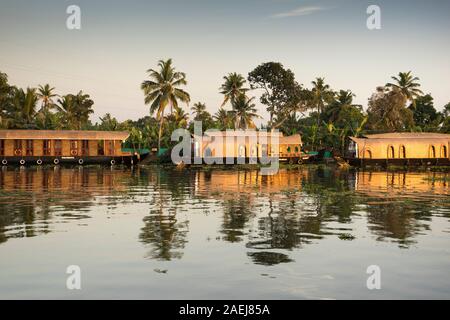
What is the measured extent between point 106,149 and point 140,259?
158ft

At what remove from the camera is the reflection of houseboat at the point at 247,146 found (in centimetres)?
5603

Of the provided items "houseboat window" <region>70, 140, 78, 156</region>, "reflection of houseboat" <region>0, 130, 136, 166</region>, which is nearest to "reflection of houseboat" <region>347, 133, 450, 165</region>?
"reflection of houseboat" <region>0, 130, 136, 166</region>

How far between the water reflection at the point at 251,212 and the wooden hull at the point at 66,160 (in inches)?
1149

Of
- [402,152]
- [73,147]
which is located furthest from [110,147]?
[402,152]

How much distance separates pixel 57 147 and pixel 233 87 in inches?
1137

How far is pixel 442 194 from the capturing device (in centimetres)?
2295

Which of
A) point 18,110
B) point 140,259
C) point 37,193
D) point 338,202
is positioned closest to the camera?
point 140,259

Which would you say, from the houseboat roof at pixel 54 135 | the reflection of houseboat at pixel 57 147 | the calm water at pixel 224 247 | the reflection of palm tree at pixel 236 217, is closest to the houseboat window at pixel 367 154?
the reflection of houseboat at pixel 57 147

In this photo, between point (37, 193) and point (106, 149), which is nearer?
point (37, 193)

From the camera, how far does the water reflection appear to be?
11.8 m

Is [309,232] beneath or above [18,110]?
beneath
